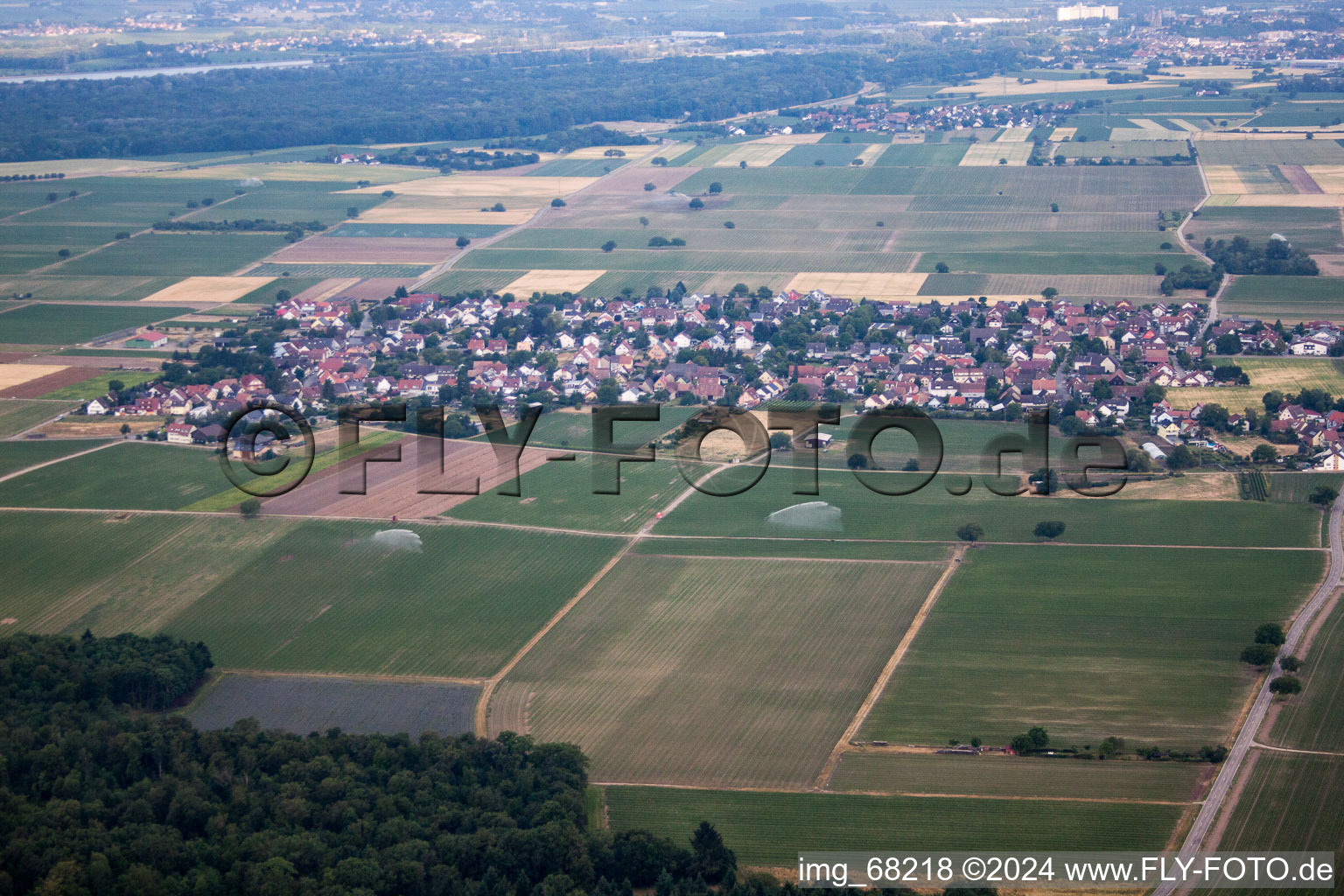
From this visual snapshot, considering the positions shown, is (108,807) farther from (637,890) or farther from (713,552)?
(713,552)

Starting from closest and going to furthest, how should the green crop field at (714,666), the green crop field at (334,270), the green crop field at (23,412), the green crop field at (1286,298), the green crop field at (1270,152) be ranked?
1. the green crop field at (714,666)
2. the green crop field at (23,412)
3. the green crop field at (1286,298)
4. the green crop field at (334,270)
5. the green crop field at (1270,152)

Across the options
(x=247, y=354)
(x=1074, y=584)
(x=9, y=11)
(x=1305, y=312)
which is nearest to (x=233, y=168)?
(x=247, y=354)

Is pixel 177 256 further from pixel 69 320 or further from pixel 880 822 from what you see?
pixel 880 822

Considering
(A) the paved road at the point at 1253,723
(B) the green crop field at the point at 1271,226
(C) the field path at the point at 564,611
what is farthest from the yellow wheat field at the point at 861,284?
(A) the paved road at the point at 1253,723

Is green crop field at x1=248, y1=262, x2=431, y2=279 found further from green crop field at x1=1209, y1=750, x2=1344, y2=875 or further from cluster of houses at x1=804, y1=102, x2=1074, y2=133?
green crop field at x1=1209, y1=750, x2=1344, y2=875

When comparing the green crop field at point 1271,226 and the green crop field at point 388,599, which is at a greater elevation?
the green crop field at point 1271,226

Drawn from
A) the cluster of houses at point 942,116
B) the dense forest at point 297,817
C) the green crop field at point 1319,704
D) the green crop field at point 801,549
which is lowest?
the dense forest at point 297,817

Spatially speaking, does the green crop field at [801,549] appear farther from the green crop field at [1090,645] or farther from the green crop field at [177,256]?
the green crop field at [177,256]
